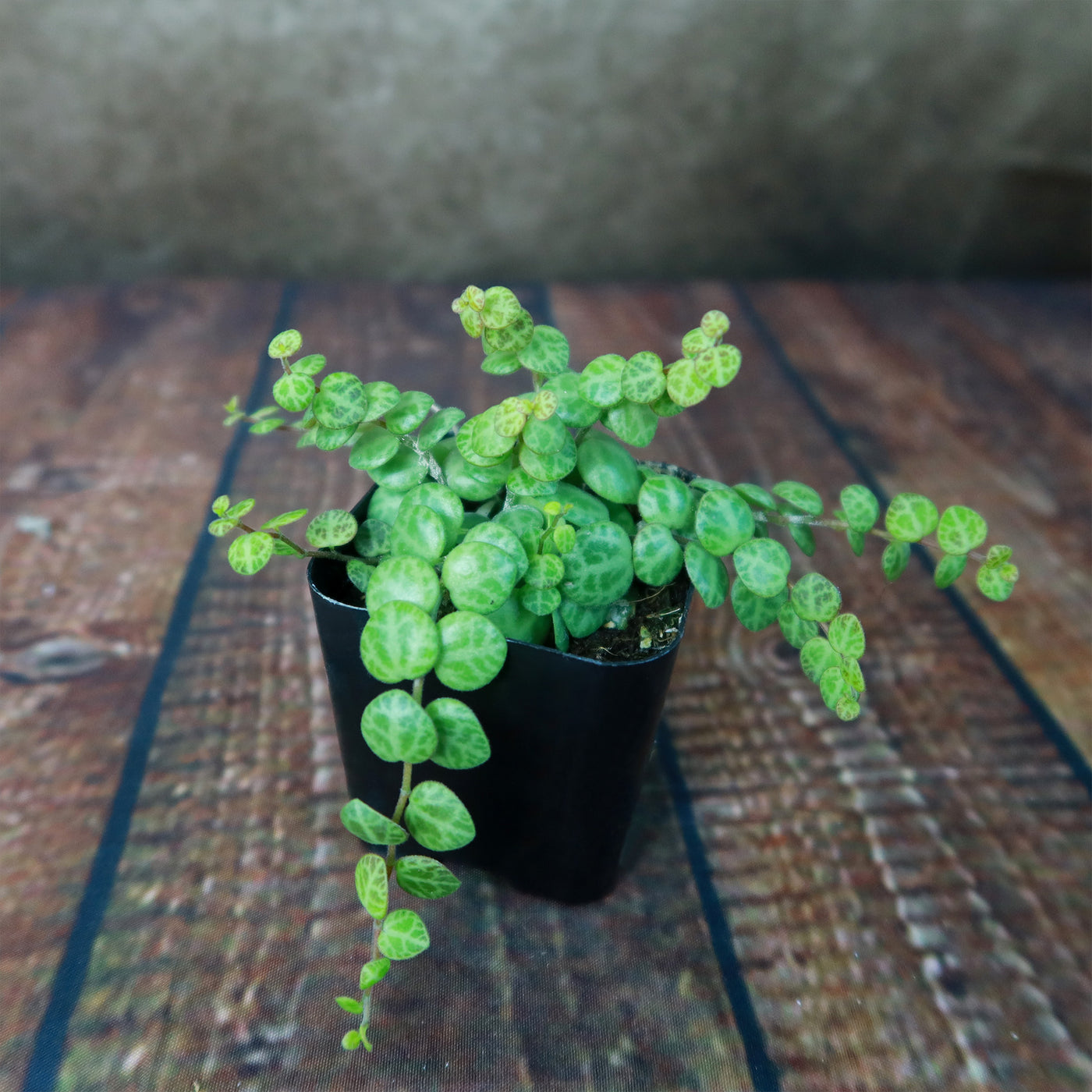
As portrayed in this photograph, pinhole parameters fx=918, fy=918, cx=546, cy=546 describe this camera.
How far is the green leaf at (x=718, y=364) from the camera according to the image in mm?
407

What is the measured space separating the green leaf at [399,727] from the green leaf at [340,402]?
0.48ft

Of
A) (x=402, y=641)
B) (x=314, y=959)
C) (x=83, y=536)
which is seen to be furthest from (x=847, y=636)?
(x=83, y=536)

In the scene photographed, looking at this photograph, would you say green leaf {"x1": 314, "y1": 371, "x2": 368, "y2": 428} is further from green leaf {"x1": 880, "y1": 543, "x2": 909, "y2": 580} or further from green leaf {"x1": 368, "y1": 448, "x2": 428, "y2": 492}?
green leaf {"x1": 880, "y1": 543, "x2": 909, "y2": 580}

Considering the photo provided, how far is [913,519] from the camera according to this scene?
470mm

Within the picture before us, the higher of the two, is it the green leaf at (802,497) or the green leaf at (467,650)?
the green leaf at (802,497)

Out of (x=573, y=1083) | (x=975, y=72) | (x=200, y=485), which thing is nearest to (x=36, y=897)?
(x=573, y=1083)

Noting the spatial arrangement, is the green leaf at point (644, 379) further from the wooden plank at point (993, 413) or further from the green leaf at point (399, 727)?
the wooden plank at point (993, 413)

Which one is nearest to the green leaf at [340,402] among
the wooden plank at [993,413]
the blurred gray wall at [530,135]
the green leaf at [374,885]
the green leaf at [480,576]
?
the green leaf at [480,576]

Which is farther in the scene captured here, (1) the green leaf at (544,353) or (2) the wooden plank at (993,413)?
(2) the wooden plank at (993,413)

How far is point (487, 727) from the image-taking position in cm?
46

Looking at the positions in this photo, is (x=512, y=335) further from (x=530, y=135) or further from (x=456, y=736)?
(x=530, y=135)

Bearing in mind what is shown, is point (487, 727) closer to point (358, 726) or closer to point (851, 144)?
point (358, 726)

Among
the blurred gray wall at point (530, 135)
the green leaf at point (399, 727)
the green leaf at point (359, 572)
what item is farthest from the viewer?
the blurred gray wall at point (530, 135)

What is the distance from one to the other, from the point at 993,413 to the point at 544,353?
768 mm
